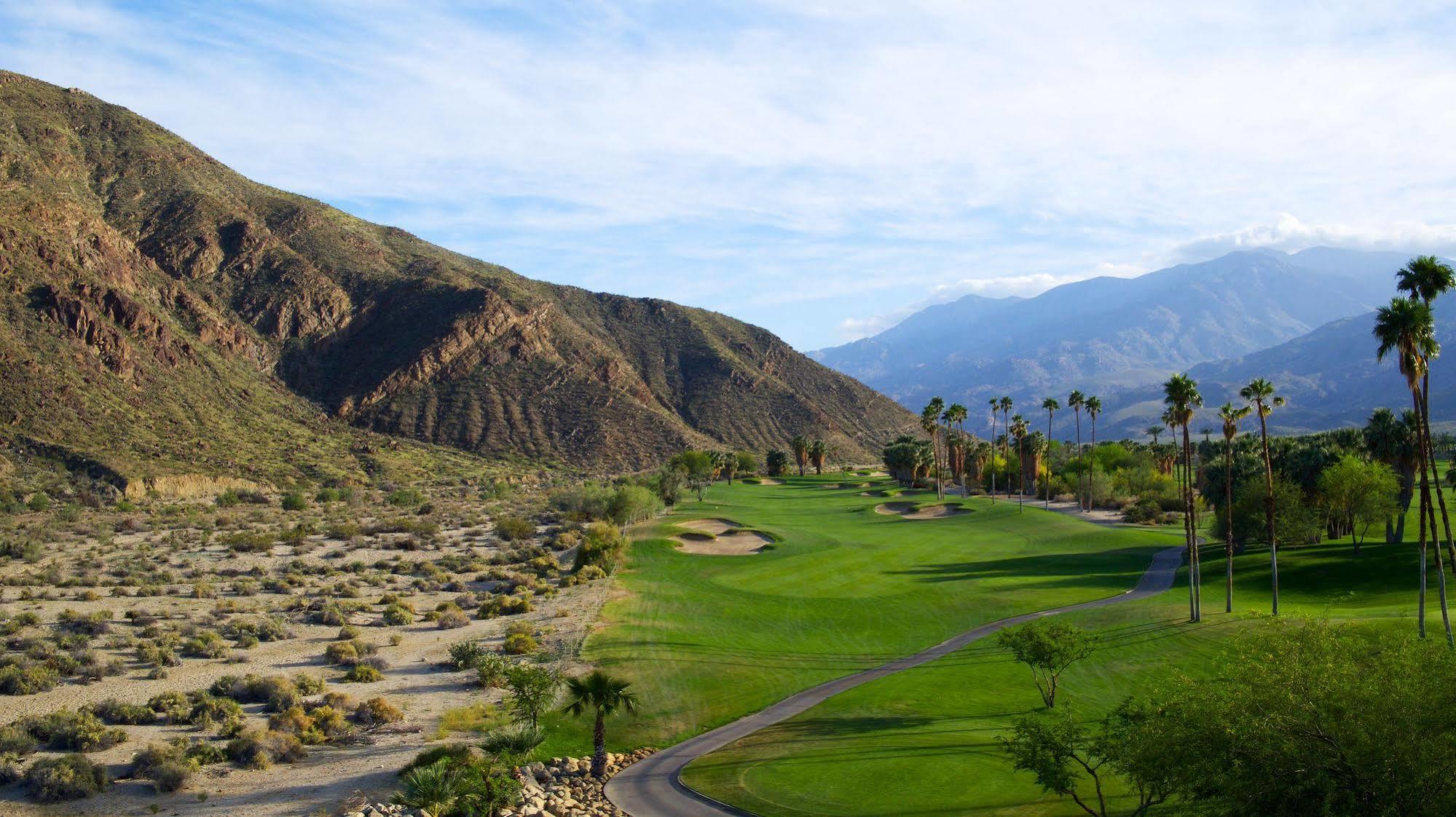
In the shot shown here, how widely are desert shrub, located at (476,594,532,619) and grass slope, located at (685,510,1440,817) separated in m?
21.4

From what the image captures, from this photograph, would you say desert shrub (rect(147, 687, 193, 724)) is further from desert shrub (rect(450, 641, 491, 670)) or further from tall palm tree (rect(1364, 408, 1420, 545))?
tall palm tree (rect(1364, 408, 1420, 545))

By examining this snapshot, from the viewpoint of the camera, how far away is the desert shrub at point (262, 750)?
85.8ft

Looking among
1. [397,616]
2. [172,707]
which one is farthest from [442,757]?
[397,616]

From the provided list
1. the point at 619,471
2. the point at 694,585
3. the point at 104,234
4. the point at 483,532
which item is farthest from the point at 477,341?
the point at 694,585

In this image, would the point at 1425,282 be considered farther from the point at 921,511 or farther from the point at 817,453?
the point at 817,453

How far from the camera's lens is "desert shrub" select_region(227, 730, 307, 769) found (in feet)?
85.8

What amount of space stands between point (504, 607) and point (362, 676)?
44.0 ft

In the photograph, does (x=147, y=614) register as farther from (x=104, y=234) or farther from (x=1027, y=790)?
(x=104, y=234)

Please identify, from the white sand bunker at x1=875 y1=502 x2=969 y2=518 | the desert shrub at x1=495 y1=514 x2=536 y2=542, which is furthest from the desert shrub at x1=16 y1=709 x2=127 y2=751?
the white sand bunker at x1=875 y1=502 x2=969 y2=518

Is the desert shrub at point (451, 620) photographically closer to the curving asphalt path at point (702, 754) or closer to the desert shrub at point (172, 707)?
the desert shrub at point (172, 707)

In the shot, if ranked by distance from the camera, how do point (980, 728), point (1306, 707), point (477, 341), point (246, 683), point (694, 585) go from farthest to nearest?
1. point (477, 341)
2. point (694, 585)
3. point (246, 683)
4. point (980, 728)
5. point (1306, 707)

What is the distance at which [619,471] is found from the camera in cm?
12531

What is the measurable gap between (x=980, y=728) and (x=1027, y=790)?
5.33 meters

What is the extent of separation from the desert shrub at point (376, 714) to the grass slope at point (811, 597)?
5.49 m
